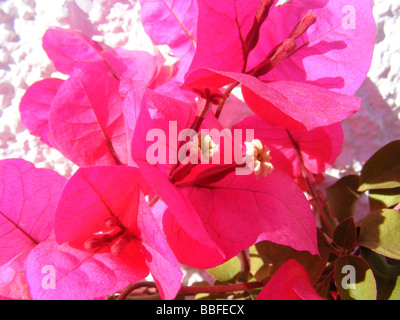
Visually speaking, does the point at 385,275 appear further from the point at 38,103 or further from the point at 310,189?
the point at 38,103

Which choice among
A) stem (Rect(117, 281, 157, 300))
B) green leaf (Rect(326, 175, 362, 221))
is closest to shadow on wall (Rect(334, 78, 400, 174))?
green leaf (Rect(326, 175, 362, 221))

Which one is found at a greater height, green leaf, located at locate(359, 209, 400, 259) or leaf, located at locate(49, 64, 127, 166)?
leaf, located at locate(49, 64, 127, 166)

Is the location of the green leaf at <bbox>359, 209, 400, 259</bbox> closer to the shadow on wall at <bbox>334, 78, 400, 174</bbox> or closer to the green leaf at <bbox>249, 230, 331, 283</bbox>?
the green leaf at <bbox>249, 230, 331, 283</bbox>

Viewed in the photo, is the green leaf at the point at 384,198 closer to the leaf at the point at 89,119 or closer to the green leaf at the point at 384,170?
the green leaf at the point at 384,170

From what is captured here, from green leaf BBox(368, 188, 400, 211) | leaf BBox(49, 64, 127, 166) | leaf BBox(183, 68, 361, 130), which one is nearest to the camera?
leaf BBox(183, 68, 361, 130)

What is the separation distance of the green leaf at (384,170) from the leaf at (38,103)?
0.47m

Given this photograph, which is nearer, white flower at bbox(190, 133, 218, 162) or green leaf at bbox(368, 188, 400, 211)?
white flower at bbox(190, 133, 218, 162)

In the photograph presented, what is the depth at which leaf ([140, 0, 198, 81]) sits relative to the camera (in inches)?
18.4

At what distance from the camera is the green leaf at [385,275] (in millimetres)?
477

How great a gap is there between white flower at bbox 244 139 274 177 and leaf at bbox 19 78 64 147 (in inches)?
11.4

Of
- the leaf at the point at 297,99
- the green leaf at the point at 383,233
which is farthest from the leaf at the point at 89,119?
the green leaf at the point at 383,233

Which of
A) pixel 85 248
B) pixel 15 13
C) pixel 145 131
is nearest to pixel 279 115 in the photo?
pixel 145 131

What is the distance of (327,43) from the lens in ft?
1.47
